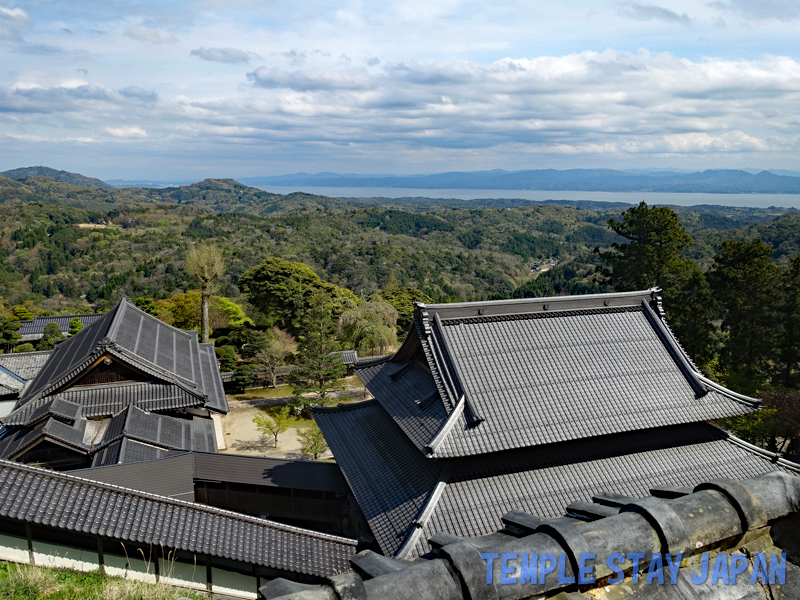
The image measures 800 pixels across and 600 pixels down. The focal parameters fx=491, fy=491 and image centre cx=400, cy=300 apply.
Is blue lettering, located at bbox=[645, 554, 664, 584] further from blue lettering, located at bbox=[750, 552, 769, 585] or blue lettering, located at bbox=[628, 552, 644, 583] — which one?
blue lettering, located at bbox=[750, 552, 769, 585]

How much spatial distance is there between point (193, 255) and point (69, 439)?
23.8 metres

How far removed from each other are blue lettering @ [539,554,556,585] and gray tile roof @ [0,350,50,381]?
32.9 metres

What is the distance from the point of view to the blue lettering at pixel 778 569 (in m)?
3.11

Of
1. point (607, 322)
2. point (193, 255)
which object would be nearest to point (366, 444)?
point (607, 322)

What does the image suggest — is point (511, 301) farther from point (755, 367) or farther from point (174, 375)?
point (755, 367)

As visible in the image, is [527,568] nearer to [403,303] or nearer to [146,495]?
[146,495]

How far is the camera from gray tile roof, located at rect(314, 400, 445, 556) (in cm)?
1115

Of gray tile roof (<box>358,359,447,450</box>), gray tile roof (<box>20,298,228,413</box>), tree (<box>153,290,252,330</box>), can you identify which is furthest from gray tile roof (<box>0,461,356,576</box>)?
tree (<box>153,290,252,330</box>)

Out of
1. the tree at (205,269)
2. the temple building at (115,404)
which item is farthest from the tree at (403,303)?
the temple building at (115,404)

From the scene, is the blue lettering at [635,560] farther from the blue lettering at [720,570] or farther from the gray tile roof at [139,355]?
the gray tile roof at [139,355]

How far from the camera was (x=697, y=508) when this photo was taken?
10.5 feet

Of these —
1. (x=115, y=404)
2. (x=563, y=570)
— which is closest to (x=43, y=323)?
(x=115, y=404)

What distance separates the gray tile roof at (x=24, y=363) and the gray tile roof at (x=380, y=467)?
22.0 metres

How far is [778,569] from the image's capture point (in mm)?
3156
